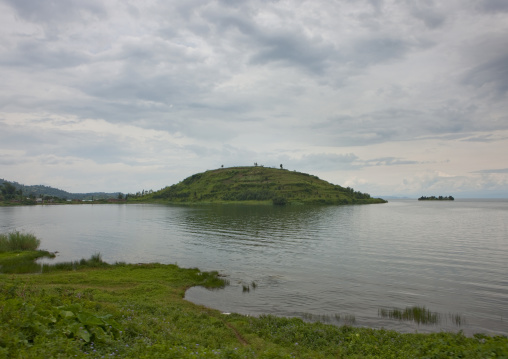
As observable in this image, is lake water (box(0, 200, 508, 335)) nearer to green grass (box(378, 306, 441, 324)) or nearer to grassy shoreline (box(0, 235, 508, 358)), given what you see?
green grass (box(378, 306, 441, 324))

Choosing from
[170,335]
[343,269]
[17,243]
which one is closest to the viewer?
[170,335]

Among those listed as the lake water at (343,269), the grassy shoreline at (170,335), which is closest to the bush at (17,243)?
the lake water at (343,269)

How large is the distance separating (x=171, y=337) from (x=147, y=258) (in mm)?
38959

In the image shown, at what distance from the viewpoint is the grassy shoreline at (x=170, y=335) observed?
38.9 feet

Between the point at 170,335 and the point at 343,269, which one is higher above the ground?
the point at 170,335

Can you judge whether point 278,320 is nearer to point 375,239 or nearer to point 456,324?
point 456,324

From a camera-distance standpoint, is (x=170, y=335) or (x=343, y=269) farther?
(x=343, y=269)

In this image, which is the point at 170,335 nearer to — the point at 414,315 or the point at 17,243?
the point at 414,315

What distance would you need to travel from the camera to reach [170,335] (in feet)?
53.6

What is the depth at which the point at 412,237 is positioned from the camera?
70.5 metres

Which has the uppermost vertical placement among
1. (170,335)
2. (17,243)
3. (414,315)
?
(170,335)

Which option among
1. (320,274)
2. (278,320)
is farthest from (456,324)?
(320,274)

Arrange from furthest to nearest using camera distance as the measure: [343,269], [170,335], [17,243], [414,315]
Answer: [17,243], [343,269], [414,315], [170,335]

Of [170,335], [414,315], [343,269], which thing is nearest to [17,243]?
[170,335]
